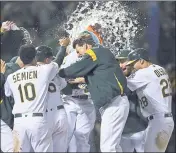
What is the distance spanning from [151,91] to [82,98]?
660 mm

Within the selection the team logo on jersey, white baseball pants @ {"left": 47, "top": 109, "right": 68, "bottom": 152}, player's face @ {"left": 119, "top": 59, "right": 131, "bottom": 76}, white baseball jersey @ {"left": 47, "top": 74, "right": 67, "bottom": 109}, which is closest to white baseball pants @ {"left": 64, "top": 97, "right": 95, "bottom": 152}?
white baseball pants @ {"left": 47, "top": 109, "right": 68, "bottom": 152}

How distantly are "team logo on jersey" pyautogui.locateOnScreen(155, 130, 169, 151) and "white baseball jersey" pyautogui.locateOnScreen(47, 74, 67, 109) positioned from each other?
3.36 ft

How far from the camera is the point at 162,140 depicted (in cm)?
696

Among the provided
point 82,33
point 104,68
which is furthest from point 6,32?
point 104,68

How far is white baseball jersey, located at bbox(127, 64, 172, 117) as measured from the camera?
22.5ft

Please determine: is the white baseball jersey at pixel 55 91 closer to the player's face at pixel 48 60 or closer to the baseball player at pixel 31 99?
the baseball player at pixel 31 99

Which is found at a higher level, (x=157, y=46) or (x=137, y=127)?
(x=157, y=46)

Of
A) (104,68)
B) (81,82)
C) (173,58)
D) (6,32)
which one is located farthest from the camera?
(173,58)

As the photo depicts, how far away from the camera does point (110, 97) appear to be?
6.24m

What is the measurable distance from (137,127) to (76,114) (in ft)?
2.01

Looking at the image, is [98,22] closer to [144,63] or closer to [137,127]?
[144,63]

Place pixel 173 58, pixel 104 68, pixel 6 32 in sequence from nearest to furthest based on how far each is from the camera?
Result: pixel 104 68 → pixel 6 32 → pixel 173 58

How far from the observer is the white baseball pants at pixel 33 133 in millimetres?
6355

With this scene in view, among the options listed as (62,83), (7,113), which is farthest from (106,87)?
(7,113)
